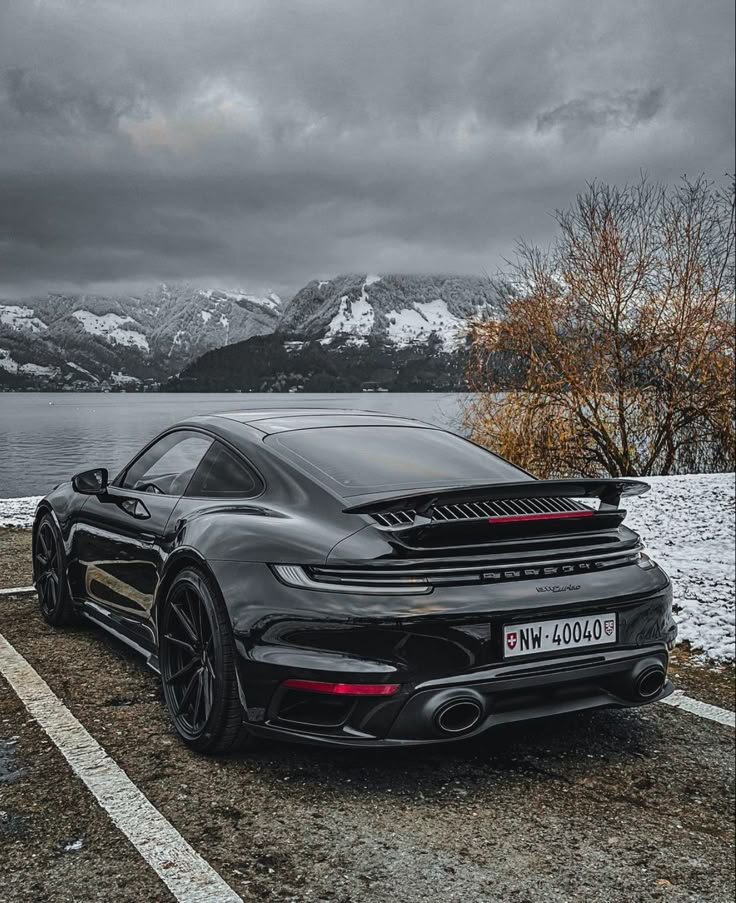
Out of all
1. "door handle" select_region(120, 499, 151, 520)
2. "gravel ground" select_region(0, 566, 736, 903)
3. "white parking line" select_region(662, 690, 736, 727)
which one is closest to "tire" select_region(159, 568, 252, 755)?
"gravel ground" select_region(0, 566, 736, 903)

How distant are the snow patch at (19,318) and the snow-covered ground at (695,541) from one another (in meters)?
2.27

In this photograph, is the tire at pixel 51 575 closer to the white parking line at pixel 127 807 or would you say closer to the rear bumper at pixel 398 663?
the white parking line at pixel 127 807

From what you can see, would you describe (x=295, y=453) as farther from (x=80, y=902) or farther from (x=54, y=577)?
(x=54, y=577)

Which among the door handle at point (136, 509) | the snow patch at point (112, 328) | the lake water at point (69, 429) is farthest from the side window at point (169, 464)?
the snow patch at point (112, 328)

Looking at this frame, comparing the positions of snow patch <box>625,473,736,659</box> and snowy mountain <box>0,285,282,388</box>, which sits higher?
snowy mountain <box>0,285,282,388</box>

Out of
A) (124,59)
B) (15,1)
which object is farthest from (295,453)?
(124,59)

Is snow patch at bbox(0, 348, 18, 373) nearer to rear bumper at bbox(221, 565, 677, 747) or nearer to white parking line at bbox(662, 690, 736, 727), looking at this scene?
rear bumper at bbox(221, 565, 677, 747)

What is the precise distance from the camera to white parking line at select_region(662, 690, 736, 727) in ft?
13.2

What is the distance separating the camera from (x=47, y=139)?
9.73 metres

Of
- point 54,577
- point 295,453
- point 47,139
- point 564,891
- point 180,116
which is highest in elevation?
point 180,116

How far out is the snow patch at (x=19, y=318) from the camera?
8242 millimetres

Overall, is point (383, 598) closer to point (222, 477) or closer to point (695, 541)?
point (222, 477)

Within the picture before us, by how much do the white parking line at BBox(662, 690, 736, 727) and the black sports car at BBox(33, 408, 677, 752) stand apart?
976 millimetres

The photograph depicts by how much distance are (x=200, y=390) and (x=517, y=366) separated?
4.61 metres
